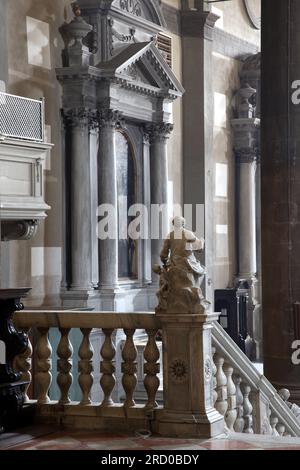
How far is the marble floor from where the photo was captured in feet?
18.7

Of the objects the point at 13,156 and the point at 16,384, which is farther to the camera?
the point at 13,156

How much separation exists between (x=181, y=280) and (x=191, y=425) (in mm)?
896

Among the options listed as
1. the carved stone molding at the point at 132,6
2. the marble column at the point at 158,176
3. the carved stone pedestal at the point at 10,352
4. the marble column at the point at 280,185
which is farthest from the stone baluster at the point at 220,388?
the carved stone molding at the point at 132,6

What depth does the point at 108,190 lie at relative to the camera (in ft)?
41.6

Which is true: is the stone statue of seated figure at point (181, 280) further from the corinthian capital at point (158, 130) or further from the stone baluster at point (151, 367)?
the corinthian capital at point (158, 130)

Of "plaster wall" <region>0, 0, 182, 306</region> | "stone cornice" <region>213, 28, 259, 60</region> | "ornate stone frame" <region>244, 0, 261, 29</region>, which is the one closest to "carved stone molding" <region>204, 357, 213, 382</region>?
"plaster wall" <region>0, 0, 182, 306</region>

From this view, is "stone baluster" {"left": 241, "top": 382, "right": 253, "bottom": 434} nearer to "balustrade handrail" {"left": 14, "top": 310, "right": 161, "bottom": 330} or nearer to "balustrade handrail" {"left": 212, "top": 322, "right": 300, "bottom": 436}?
"balustrade handrail" {"left": 212, "top": 322, "right": 300, "bottom": 436}

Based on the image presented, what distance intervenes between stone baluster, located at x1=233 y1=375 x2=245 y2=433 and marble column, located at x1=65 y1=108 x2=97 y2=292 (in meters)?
4.45

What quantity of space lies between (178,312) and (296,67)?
657cm

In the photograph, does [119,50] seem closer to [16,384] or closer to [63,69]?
[63,69]

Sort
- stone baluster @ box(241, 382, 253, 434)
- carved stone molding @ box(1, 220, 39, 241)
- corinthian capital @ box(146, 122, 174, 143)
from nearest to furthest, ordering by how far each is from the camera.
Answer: stone baluster @ box(241, 382, 253, 434) < carved stone molding @ box(1, 220, 39, 241) < corinthian capital @ box(146, 122, 174, 143)

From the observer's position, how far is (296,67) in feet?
38.8

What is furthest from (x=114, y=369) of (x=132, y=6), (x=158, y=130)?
(x=132, y=6)
